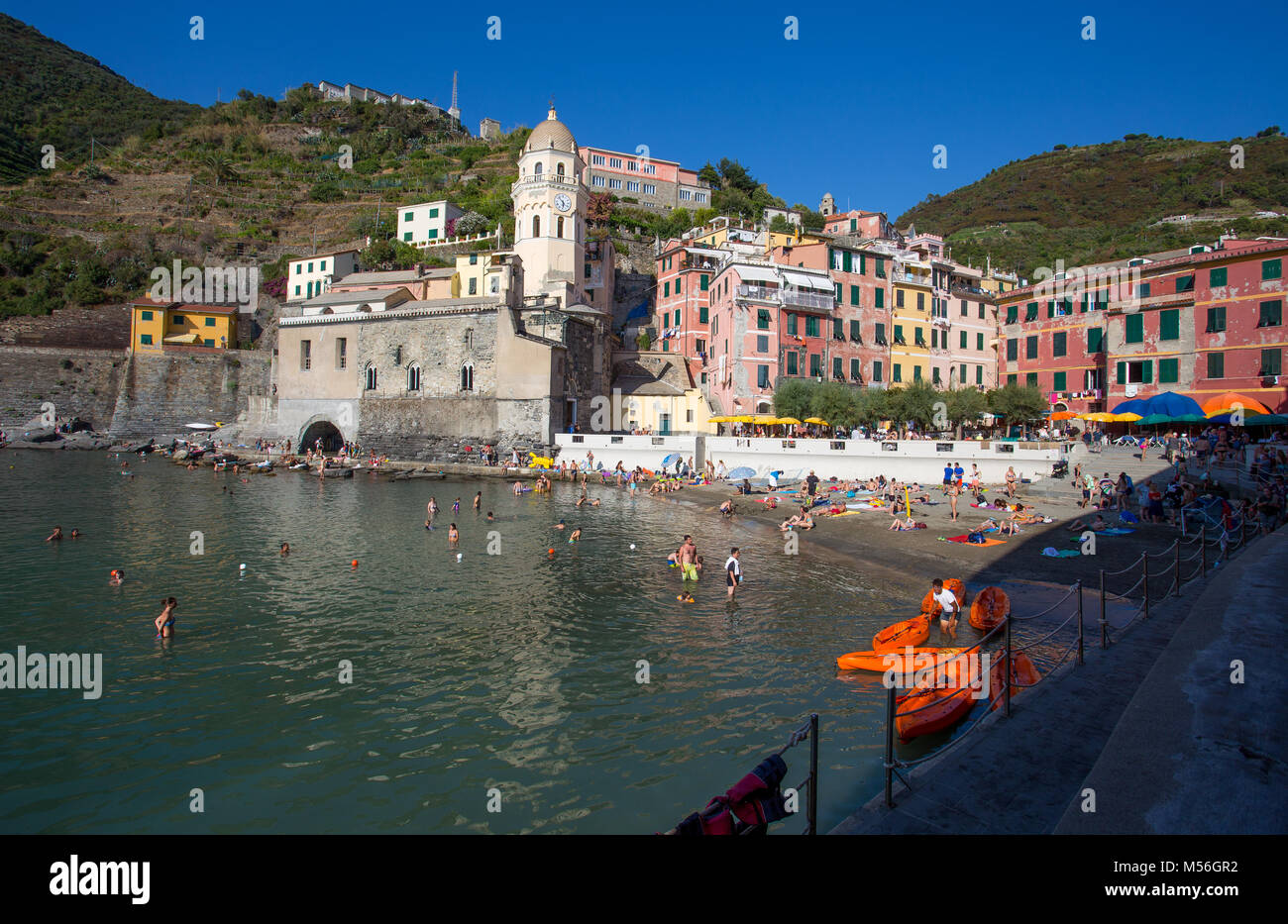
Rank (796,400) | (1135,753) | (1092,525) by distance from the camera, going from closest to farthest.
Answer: (1135,753) < (1092,525) < (796,400)

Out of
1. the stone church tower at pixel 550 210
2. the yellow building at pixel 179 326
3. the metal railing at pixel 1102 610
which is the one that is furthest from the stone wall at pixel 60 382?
the metal railing at pixel 1102 610

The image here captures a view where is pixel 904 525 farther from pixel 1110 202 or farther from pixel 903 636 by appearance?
pixel 1110 202

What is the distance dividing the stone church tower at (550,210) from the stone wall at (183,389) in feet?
79.7

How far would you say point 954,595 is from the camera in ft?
46.1

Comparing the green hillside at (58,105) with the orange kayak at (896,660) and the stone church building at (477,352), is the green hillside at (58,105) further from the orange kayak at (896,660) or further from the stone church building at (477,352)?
the orange kayak at (896,660)

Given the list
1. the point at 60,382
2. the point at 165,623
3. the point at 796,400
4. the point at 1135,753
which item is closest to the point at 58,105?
the point at 60,382

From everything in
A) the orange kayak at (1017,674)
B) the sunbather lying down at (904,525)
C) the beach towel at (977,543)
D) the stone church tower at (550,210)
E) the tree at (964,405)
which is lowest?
the orange kayak at (1017,674)

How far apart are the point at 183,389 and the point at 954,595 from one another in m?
59.1

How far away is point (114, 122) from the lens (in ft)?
337

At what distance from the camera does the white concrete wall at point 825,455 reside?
30.8 meters

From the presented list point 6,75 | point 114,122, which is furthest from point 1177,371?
point 6,75

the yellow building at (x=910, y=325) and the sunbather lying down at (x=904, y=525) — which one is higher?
the yellow building at (x=910, y=325)

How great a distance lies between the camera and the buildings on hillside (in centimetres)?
3291

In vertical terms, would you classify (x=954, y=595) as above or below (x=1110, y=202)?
below
